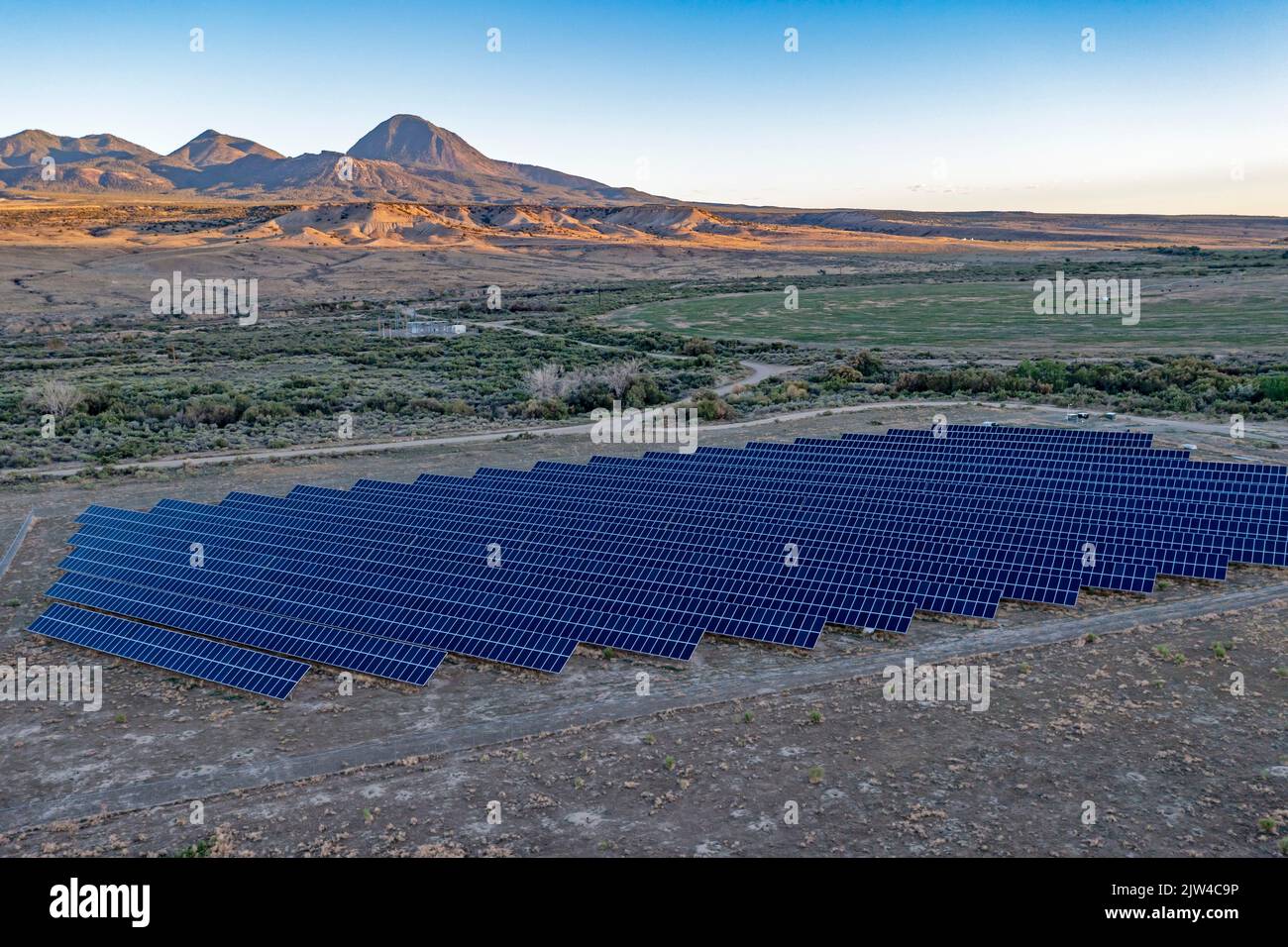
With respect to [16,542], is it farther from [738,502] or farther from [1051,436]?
[1051,436]

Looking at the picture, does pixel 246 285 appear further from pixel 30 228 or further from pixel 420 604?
pixel 420 604

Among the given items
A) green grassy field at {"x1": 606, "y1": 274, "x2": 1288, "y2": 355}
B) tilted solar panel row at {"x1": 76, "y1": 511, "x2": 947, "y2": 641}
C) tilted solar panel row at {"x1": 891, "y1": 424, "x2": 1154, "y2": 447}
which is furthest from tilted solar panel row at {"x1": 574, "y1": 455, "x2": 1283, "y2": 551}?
green grassy field at {"x1": 606, "y1": 274, "x2": 1288, "y2": 355}

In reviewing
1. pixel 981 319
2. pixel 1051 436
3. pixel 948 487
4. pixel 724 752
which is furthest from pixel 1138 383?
pixel 724 752

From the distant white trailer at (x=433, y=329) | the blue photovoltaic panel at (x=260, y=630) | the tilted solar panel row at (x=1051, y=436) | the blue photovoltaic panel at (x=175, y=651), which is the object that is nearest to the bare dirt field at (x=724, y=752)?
the blue photovoltaic panel at (x=175, y=651)

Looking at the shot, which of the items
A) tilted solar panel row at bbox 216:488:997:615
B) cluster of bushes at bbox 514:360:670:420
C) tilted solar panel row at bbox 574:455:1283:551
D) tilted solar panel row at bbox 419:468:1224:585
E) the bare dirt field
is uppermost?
cluster of bushes at bbox 514:360:670:420

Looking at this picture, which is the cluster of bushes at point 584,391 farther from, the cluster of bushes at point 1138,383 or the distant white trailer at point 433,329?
the distant white trailer at point 433,329

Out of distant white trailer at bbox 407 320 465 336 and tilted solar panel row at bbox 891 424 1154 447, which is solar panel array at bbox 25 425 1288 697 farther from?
distant white trailer at bbox 407 320 465 336
